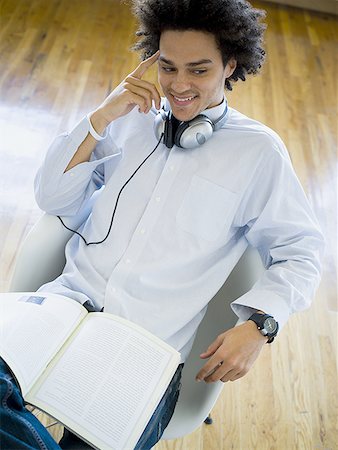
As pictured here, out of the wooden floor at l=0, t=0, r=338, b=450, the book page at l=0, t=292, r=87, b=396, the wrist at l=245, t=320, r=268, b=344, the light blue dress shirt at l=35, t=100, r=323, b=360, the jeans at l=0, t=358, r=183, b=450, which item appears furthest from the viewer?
the wooden floor at l=0, t=0, r=338, b=450

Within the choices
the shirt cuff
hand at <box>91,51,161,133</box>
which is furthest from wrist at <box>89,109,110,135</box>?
the shirt cuff

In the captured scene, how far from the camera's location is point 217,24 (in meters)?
1.56

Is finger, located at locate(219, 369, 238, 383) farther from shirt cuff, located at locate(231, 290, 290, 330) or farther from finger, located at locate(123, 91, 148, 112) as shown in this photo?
finger, located at locate(123, 91, 148, 112)

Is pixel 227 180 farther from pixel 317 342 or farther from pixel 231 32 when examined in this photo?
pixel 317 342

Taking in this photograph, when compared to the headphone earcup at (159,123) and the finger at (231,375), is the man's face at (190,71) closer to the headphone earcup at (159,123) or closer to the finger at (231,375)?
the headphone earcup at (159,123)

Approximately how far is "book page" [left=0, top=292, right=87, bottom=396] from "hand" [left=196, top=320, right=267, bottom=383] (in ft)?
0.92

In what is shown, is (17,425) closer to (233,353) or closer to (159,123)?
(233,353)

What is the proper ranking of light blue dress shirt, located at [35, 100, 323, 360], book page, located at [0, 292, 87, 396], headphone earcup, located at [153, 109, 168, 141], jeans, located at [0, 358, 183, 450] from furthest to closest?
1. headphone earcup, located at [153, 109, 168, 141]
2. light blue dress shirt, located at [35, 100, 323, 360]
3. book page, located at [0, 292, 87, 396]
4. jeans, located at [0, 358, 183, 450]

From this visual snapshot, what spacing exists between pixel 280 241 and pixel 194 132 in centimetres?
31

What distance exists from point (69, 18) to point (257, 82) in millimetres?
1139

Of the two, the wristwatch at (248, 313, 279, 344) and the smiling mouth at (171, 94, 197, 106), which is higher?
the smiling mouth at (171, 94, 197, 106)

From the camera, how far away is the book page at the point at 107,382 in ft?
4.11

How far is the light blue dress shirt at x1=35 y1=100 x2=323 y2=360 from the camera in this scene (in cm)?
154

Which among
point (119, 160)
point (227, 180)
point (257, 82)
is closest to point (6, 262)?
point (119, 160)
